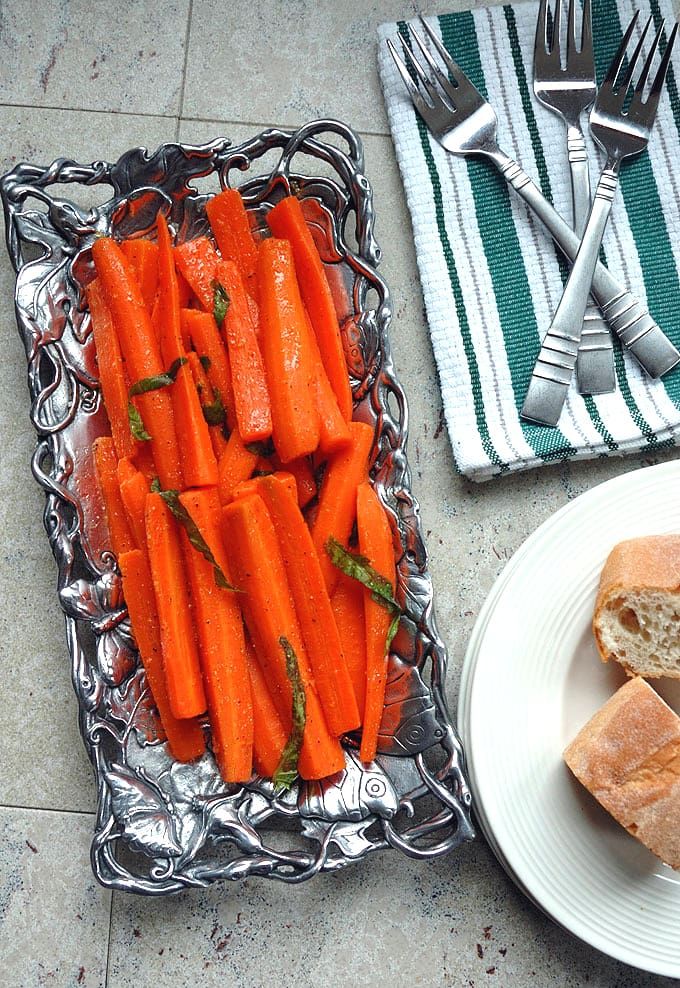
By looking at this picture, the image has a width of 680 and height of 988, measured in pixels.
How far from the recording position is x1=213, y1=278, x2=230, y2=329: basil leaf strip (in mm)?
1285

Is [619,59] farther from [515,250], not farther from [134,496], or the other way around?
[134,496]

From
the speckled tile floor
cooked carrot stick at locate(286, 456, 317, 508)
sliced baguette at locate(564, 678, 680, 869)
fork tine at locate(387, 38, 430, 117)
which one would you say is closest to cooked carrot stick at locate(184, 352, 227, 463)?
cooked carrot stick at locate(286, 456, 317, 508)

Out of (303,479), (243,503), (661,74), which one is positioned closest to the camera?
(243,503)

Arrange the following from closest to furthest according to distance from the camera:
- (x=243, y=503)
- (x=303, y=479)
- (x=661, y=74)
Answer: (x=243, y=503), (x=303, y=479), (x=661, y=74)

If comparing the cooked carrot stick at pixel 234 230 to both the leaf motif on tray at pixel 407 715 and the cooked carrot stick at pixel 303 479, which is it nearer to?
the cooked carrot stick at pixel 303 479

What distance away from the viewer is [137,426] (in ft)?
4.14

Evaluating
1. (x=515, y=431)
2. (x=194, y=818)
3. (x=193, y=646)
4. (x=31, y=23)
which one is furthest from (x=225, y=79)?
(x=194, y=818)

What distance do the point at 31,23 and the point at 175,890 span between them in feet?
4.57

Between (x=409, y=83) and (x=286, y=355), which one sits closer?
(x=286, y=355)

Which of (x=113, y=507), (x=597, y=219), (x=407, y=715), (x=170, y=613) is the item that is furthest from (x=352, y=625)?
(x=597, y=219)

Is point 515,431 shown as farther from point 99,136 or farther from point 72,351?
point 99,136

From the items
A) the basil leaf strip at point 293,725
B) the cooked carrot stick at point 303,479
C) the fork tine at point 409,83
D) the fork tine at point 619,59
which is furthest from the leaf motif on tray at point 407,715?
the fork tine at point 619,59

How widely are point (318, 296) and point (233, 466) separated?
282 millimetres

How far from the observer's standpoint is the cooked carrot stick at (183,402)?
48.7 inches
